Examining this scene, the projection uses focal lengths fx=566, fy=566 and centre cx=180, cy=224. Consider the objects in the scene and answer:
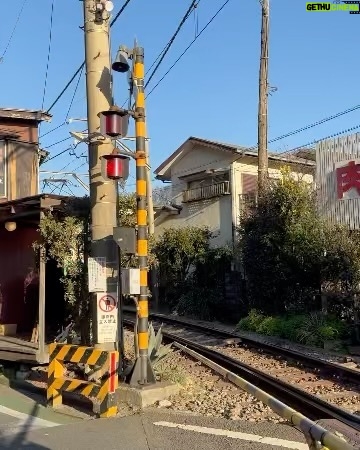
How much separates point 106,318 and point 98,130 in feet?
9.52

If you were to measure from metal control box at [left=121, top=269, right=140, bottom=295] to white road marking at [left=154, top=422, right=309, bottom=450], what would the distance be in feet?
6.50

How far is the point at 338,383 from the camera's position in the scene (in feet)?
31.9

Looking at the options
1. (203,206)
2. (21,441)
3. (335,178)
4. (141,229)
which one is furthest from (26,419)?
(203,206)

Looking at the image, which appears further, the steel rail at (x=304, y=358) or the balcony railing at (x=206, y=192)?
the balcony railing at (x=206, y=192)

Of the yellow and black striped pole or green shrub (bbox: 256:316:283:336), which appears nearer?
the yellow and black striped pole

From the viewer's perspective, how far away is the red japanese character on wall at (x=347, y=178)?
46.2 ft

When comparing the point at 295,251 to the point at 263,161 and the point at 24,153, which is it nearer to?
the point at 263,161

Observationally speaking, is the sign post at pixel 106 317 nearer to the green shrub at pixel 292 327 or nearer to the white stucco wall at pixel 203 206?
the green shrub at pixel 292 327

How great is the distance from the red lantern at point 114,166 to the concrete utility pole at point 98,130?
2.39 feet

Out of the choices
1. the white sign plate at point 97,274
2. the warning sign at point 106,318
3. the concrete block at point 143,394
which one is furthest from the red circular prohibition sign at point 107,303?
the concrete block at point 143,394

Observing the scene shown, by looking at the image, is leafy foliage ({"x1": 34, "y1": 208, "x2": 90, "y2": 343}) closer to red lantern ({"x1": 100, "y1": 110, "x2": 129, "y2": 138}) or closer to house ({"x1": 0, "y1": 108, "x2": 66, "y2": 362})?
house ({"x1": 0, "y1": 108, "x2": 66, "y2": 362})

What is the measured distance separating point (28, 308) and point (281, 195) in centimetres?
793

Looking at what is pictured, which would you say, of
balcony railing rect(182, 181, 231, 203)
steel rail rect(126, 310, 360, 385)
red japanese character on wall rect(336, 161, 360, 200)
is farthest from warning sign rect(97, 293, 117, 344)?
balcony railing rect(182, 181, 231, 203)

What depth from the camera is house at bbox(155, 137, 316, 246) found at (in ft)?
86.1
